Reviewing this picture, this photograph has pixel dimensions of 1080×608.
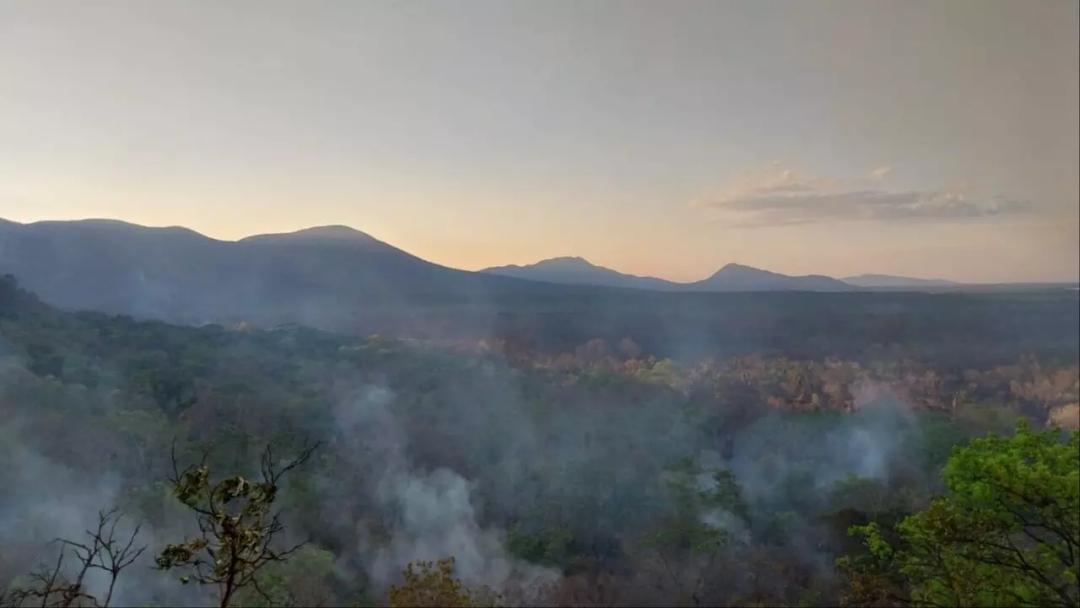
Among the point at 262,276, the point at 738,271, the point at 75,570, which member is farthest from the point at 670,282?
the point at 75,570

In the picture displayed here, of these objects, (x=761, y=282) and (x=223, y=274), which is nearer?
(x=223, y=274)

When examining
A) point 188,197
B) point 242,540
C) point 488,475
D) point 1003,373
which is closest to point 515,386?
point 488,475

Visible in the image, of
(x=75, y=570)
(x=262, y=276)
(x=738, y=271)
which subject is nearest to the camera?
(x=75, y=570)

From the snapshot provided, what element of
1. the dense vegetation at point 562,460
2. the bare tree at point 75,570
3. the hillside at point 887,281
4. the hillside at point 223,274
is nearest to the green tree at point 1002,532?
the dense vegetation at point 562,460

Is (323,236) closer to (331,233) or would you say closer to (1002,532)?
(331,233)

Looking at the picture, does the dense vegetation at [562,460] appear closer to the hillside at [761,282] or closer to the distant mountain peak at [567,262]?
the hillside at [761,282]

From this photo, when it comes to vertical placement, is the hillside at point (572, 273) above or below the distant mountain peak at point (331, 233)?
below

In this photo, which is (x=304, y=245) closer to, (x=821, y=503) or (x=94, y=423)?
(x=94, y=423)
